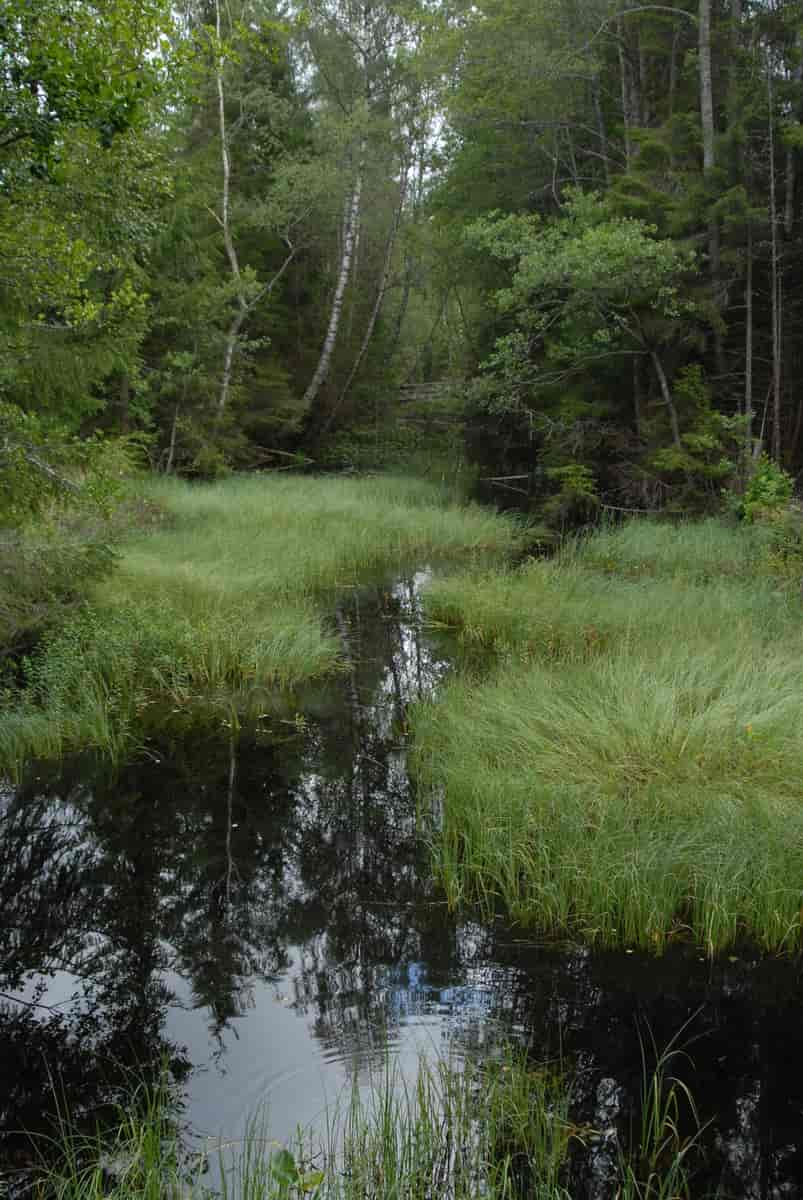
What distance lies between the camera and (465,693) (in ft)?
21.4

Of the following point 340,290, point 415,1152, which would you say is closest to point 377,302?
point 340,290

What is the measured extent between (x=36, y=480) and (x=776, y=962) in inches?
201

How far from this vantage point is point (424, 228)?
79.5 feet

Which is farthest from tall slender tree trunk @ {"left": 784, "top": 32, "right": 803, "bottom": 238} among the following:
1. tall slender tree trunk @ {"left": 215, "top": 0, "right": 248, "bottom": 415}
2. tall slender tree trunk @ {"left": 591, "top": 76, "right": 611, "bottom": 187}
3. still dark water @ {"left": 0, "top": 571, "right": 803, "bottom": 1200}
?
still dark water @ {"left": 0, "top": 571, "right": 803, "bottom": 1200}

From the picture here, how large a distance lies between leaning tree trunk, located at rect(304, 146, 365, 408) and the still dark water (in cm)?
1763

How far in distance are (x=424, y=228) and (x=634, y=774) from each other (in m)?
21.9

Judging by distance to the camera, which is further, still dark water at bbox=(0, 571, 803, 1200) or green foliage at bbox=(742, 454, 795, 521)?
green foliage at bbox=(742, 454, 795, 521)

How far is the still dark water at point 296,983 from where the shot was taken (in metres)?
3.09

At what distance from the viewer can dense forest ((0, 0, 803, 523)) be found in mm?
6039

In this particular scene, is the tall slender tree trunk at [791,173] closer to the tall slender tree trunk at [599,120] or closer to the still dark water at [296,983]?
the tall slender tree trunk at [599,120]

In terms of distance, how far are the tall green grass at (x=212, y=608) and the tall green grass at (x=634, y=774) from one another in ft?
5.95

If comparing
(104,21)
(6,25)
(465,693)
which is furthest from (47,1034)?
(104,21)

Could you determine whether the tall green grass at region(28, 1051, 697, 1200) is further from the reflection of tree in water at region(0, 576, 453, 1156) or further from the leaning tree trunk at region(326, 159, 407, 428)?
the leaning tree trunk at region(326, 159, 407, 428)

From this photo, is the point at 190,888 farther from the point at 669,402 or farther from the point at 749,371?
the point at 669,402
